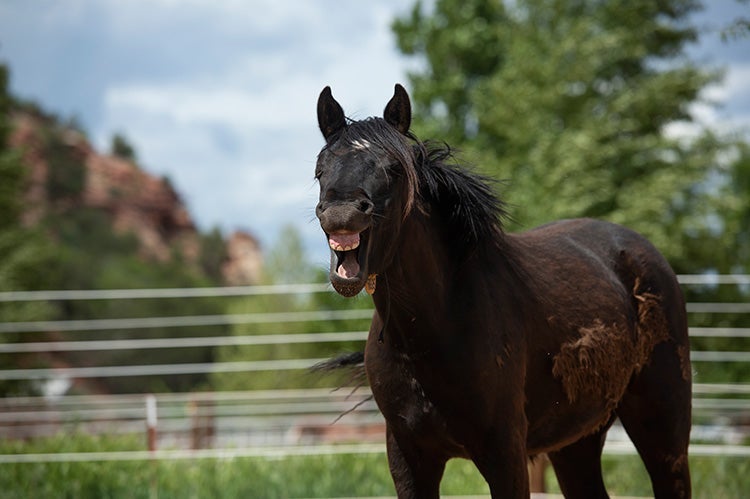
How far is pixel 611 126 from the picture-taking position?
2128 cm

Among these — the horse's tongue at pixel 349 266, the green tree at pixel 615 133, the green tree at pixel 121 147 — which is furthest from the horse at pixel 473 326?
the green tree at pixel 121 147

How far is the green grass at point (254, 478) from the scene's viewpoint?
682 cm

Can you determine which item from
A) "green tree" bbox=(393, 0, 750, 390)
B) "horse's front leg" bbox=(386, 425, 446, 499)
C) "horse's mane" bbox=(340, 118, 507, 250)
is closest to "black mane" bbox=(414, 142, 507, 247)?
"horse's mane" bbox=(340, 118, 507, 250)

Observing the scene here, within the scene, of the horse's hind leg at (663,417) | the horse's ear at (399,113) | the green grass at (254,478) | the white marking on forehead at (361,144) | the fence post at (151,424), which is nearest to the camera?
the white marking on forehead at (361,144)

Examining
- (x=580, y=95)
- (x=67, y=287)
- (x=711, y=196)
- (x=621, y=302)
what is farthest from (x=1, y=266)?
(x=67, y=287)

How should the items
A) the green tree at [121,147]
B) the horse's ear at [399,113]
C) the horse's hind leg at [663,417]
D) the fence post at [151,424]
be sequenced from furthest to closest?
the green tree at [121,147], the fence post at [151,424], the horse's hind leg at [663,417], the horse's ear at [399,113]

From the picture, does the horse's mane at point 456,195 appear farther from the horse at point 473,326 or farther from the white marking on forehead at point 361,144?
the white marking on forehead at point 361,144

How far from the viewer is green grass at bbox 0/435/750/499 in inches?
269

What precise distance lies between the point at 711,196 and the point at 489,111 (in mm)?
7054

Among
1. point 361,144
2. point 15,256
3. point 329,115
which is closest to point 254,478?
point 329,115

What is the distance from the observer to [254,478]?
7125 mm

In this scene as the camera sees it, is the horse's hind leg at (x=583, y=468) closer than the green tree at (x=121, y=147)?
Yes

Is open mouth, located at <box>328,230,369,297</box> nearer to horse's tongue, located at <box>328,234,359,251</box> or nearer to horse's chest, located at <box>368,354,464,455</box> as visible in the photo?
horse's tongue, located at <box>328,234,359,251</box>

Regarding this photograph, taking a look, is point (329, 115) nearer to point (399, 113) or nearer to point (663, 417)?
point (399, 113)
